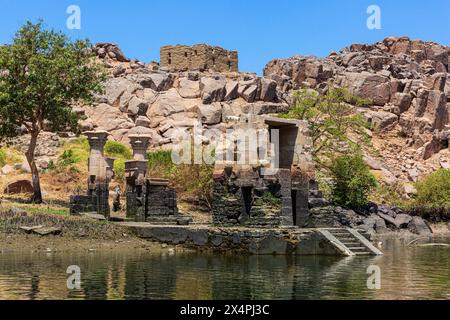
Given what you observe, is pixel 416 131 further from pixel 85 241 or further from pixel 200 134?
pixel 85 241

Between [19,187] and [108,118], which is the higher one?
[108,118]

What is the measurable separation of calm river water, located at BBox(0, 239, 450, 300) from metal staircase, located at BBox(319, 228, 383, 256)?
0.77m

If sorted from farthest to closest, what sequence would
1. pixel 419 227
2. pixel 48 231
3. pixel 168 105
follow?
pixel 168 105
pixel 419 227
pixel 48 231

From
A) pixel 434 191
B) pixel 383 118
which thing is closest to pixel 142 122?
pixel 434 191

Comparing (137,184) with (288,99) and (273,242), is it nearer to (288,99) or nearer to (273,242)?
(273,242)

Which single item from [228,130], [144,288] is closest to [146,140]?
[228,130]

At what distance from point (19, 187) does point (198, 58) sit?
38184mm

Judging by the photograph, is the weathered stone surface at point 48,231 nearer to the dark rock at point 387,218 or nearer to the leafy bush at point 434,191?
the dark rock at point 387,218

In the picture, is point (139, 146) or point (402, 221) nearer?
point (139, 146)

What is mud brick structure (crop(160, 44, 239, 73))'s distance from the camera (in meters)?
74.6

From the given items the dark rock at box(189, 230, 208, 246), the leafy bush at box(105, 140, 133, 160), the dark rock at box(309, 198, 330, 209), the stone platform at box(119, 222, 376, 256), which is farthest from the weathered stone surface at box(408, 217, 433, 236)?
the leafy bush at box(105, 140, 133, 160)

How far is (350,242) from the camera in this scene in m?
23.2

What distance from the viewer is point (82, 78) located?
1329 inches

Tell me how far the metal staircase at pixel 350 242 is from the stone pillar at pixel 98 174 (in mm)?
10761
